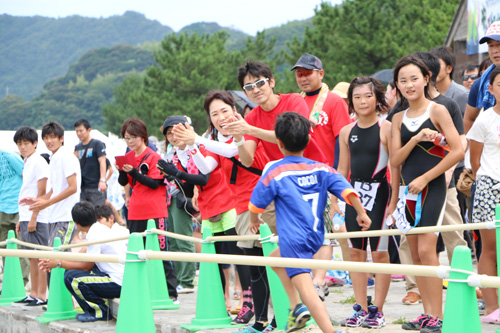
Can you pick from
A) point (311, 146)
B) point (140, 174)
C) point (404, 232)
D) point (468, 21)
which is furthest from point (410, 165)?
point (468, 21)

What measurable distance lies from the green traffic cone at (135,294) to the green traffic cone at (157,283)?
222 cm

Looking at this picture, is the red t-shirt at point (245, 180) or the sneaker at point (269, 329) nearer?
the sneaker at point (269, 329)

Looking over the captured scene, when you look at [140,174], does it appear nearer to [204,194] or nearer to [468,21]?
[204,194]

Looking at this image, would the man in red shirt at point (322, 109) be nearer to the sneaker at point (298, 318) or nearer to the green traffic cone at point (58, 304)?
the sneaker at point (298, 318)

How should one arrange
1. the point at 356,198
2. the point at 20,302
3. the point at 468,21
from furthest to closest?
1. the point at 468,21
2. the point at 20,302
3. the point at 356,198

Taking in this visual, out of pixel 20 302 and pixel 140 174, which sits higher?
pixel 140 174

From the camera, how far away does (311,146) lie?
18.3 ft

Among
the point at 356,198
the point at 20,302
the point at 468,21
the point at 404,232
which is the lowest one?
the point at 20,302

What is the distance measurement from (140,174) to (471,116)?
3.53m

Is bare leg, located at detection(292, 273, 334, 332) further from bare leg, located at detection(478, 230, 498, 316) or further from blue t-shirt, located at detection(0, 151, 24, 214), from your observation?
blue t-shirt, located at detection(0, 151, 24, 214)

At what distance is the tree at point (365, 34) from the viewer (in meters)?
37.9

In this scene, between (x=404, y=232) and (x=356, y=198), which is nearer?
(x=356, y=198)

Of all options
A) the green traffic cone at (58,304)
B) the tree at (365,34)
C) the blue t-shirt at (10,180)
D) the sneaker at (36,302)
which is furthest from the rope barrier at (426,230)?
the tree at (365,34)

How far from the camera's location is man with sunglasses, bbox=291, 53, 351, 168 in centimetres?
623
